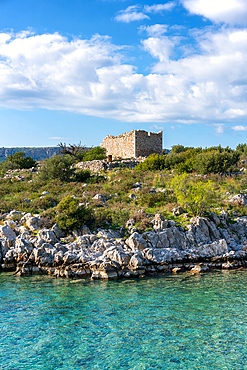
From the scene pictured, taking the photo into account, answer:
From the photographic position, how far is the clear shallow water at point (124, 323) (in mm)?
7961

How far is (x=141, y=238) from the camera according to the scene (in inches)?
704

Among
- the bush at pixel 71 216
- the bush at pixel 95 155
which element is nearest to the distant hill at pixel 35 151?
the bush at pixel 95 155

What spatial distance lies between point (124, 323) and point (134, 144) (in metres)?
34.6

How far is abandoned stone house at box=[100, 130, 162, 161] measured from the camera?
4312 cm

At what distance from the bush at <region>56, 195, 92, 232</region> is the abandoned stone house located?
23481 millimetres

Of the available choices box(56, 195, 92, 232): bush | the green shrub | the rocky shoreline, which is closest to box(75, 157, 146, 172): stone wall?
the green shrub

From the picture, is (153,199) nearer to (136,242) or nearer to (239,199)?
(239,199)

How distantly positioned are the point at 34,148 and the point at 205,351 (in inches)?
7436

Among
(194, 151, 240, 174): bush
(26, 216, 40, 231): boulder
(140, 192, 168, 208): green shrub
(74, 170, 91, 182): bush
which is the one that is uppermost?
(194, 151, 240, 174): bush

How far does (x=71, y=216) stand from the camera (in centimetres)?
2036

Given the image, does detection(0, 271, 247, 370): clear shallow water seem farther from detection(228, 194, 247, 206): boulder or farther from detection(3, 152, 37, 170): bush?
detection(3, 152, 37, 170): bush

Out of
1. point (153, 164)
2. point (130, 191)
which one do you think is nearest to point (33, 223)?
point (130, 191)

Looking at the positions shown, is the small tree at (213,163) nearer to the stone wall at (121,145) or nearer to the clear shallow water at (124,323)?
the stone wall at (121,145)

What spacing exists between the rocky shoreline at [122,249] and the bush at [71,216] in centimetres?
A: 47
